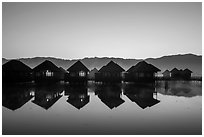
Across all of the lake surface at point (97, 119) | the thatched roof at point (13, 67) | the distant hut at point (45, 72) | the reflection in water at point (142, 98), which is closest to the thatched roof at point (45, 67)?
the distant hut at point (45, 72)

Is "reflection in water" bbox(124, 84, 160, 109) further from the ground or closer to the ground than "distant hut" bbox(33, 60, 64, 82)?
closer to the ground

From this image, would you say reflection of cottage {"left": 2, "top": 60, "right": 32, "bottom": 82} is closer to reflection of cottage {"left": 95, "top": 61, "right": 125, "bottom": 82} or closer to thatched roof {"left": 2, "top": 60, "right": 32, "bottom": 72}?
thatched roof {"left": 2, "top": 60, "right": 32, "bottom": 72}

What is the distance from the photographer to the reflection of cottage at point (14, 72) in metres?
31.1

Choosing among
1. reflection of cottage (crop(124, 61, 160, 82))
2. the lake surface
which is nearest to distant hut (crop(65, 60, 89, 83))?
reflection of cottage (crop(124, 61, 160, 82))

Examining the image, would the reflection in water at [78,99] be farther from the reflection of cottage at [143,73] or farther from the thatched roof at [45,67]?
the reflection of cottage at [143,73]

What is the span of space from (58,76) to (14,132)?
1315 inches

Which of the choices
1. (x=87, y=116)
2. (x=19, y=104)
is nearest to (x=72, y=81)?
(x=19, y=104)

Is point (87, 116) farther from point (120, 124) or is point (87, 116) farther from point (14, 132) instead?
point (14, 132)

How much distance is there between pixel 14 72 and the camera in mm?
32375

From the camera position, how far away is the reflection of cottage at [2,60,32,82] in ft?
102

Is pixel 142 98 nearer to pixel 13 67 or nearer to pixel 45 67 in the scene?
pixel 13 67

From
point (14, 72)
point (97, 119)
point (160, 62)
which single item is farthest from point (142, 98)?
point (160, 62)

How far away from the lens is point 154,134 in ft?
29.0

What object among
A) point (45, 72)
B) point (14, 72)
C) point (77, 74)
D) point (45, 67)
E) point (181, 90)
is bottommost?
point (181, 90)
